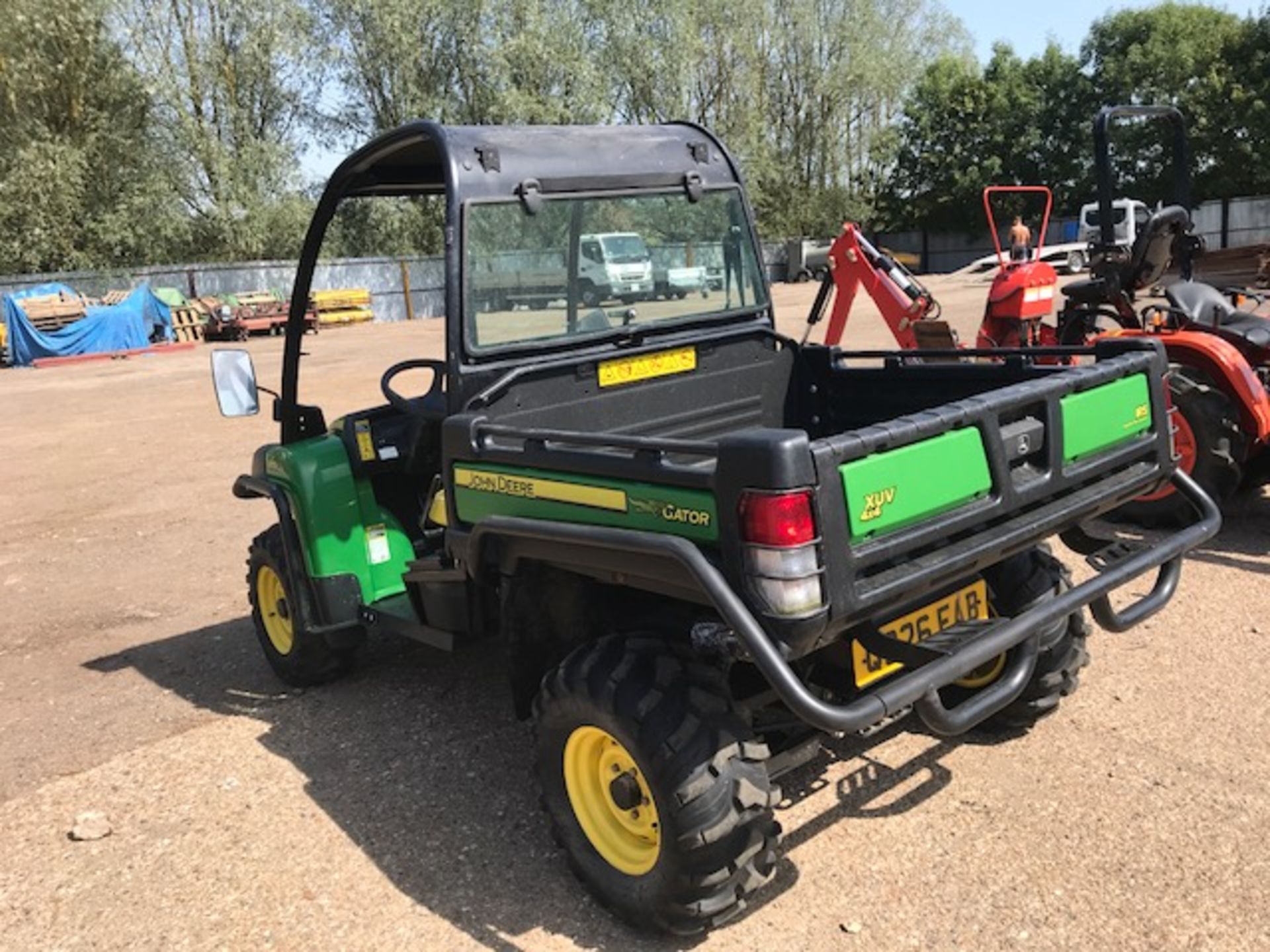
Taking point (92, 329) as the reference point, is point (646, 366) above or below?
above

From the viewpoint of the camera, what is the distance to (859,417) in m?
4.39

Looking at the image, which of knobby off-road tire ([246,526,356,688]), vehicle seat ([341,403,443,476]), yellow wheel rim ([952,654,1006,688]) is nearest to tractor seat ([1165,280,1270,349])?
yellow wheel rim ([952,654,1006,688])

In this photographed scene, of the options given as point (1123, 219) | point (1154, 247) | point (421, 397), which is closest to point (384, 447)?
point (421, 397)

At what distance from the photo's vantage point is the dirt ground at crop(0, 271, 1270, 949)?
306 centimetres

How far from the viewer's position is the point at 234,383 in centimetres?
443

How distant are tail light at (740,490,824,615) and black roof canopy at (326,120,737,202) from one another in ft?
5.73

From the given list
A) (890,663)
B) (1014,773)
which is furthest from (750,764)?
(1014,773)

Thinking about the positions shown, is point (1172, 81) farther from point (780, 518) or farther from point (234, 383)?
point (780, 518)

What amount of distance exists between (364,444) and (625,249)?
132 centimetres

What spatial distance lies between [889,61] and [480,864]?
44999mm

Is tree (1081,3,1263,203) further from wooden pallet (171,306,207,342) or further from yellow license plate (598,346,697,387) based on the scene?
yellow license plate (598,346,697,387)

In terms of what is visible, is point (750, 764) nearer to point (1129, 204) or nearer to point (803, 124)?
point (1129, 204)

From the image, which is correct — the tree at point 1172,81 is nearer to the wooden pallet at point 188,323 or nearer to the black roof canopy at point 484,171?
the wooden pallet at point 188,323

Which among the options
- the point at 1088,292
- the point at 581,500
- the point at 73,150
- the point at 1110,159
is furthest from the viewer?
the point at 73,150
